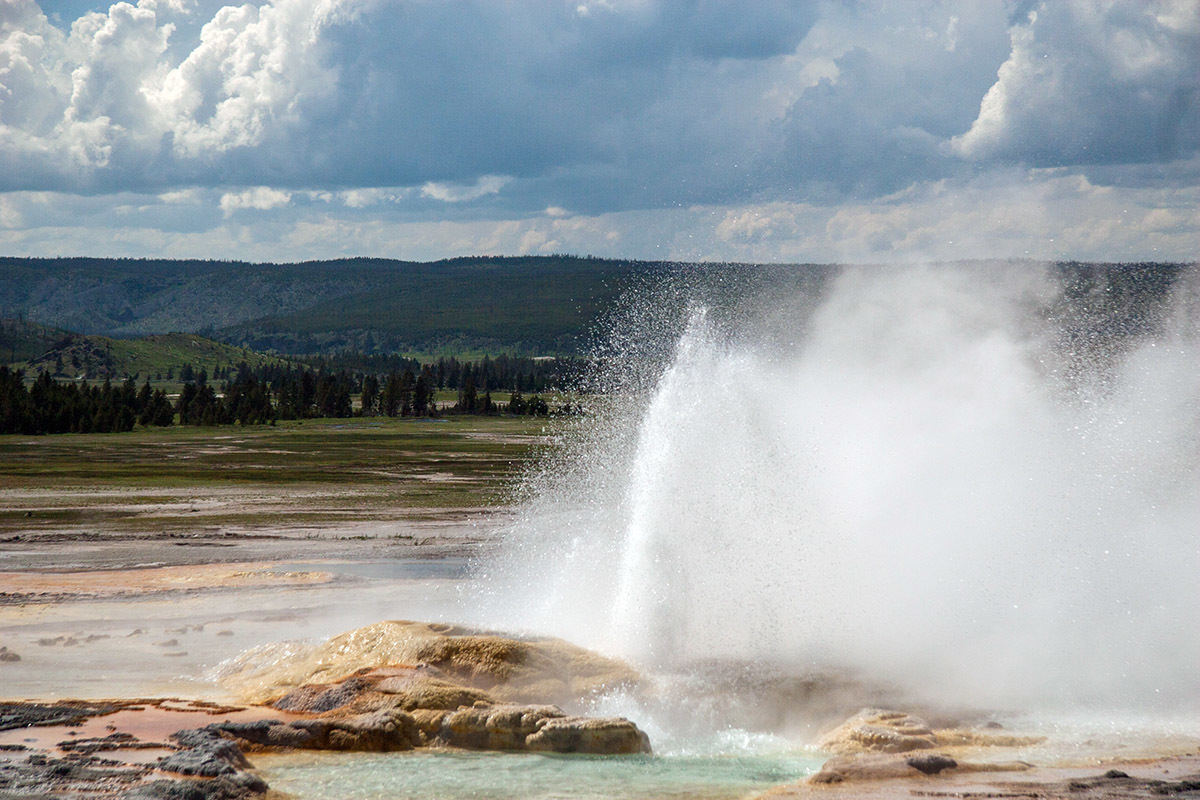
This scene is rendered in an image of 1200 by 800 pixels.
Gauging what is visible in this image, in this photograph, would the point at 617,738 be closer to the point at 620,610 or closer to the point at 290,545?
the point at 620,610

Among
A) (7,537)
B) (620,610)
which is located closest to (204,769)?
(620,610)

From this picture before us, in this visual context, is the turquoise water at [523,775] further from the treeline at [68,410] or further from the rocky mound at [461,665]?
the treeline at [68,410]

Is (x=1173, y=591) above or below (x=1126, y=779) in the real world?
above

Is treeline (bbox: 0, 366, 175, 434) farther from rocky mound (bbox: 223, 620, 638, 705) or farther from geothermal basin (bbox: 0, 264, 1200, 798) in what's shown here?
rocky mound (bbox: 223, 620, 638, 705)

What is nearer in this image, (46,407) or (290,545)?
(290,545)

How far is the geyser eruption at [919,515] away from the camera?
1748cm

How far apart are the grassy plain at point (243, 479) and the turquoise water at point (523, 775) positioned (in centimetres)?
2371

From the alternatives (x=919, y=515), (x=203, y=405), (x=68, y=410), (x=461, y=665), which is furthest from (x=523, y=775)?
(x=203, y=405)

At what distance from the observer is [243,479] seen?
181 feet

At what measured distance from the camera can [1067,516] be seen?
2006 cm

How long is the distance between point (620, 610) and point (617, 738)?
15.5ft

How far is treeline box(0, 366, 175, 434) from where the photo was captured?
296ft

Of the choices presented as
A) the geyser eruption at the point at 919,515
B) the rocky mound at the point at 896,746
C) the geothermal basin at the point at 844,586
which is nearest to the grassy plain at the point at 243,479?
the geothermal basin at the point at 844,586

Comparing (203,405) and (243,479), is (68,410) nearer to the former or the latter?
(203,405)
